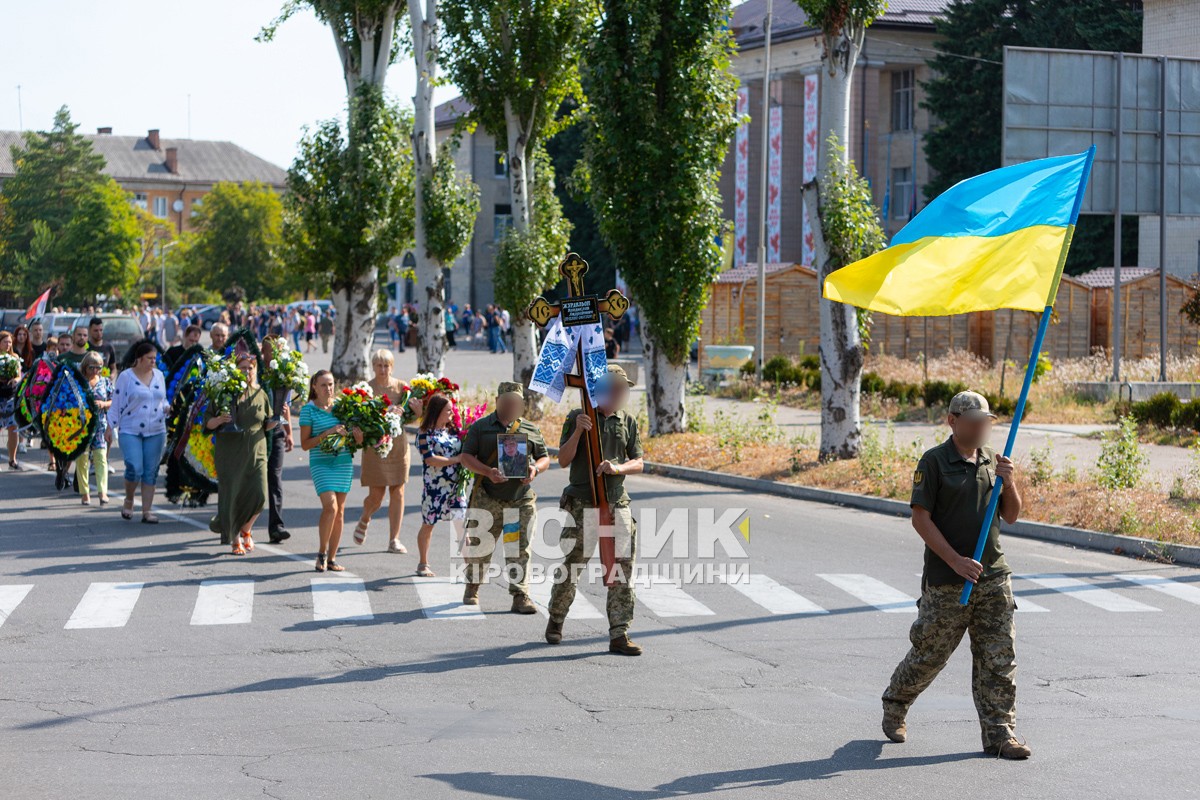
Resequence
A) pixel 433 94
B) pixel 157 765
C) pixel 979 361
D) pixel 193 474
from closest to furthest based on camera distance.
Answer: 1. pixel 157 765
2. pixel 193 474
3. pixel 433 94
4. pixel 979 361

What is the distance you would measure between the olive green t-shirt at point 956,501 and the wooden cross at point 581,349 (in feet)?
8.82

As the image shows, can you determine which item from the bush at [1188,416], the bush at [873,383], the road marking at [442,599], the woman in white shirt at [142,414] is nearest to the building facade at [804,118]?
the bush at [873,383]

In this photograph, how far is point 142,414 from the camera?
49.1 ft

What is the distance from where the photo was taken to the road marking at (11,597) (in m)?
10.9

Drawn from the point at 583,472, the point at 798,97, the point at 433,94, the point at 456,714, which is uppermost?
the point at 798,97

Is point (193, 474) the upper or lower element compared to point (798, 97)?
lower

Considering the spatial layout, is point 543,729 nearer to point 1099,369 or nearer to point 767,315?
point 1099,369

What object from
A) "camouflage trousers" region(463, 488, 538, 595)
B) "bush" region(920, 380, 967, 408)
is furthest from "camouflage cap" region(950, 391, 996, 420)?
"bush" region(920, 380, 967, 408)

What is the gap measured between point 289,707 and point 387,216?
2484 cm

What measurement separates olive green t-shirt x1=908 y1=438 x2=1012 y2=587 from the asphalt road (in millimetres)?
950

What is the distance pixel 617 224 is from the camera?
22.6m

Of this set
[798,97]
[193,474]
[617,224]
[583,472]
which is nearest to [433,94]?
[617,224]

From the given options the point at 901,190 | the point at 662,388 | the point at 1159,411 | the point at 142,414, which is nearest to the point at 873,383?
the point at 1159,411

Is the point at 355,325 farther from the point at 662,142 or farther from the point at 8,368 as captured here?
the point at 662,142
